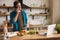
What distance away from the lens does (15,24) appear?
346cm

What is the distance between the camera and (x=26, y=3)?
218 inches

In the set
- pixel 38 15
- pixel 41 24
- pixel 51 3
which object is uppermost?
pixel 51 3

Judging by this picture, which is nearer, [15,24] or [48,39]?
[48,39]

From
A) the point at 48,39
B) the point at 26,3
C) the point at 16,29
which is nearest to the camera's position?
the point at 48,39

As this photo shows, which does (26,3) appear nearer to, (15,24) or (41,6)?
(41,6)

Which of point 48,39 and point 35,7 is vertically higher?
point 35,7

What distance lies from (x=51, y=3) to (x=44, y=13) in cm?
46

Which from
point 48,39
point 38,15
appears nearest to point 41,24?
point 38,15

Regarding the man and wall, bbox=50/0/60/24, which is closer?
the man

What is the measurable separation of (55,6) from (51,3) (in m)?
0.20

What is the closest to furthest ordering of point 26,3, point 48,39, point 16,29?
point 48,39, point 16,29, point 26,3

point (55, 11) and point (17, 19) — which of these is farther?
point (55, 11)

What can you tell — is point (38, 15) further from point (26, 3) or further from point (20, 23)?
point (20, 23)

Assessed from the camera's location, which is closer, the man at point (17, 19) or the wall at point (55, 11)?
the man at point (17, 19)
